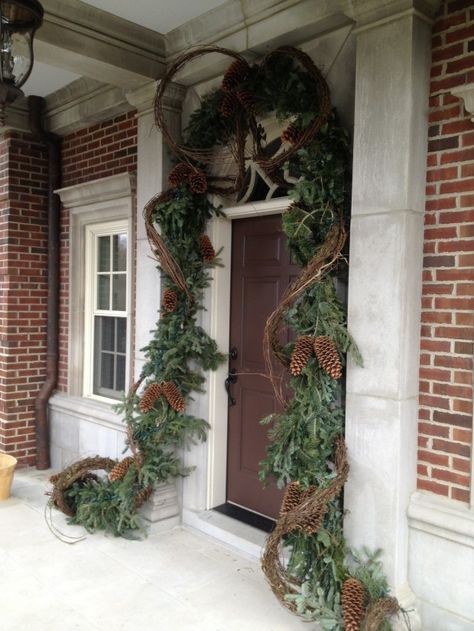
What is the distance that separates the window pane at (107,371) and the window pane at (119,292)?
0.50 metres

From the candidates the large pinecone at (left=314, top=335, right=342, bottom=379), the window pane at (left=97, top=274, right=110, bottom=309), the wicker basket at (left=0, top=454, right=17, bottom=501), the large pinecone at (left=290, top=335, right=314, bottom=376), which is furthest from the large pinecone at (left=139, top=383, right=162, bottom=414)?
the window pane at (left=97, top=274, right=110, bottom=309)

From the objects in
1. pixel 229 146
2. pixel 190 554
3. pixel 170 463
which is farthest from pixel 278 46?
pixel 190 554

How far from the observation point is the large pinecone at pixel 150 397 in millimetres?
4008

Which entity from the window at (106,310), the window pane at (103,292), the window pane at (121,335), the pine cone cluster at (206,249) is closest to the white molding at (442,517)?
the pine cone cluster at (206,249)

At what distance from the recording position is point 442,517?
108 inches

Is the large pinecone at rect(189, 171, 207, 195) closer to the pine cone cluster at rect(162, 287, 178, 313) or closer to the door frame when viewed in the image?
the door frame

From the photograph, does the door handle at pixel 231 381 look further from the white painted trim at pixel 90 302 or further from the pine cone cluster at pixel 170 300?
the white painted trim at pixel 90 302

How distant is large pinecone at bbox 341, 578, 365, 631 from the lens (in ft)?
8.61

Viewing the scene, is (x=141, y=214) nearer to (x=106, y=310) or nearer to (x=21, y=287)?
(x=106, y=310)

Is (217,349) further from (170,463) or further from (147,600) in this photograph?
(147,600)

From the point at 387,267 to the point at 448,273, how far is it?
0.31 metres

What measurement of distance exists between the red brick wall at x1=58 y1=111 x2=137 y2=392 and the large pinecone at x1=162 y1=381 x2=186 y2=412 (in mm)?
2054

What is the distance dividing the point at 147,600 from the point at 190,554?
0.64 meters

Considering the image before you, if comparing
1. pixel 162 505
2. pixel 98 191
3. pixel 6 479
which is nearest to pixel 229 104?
pixel 98 191
